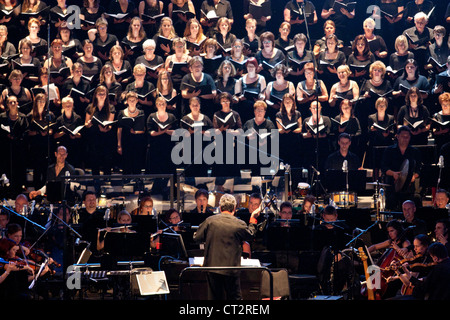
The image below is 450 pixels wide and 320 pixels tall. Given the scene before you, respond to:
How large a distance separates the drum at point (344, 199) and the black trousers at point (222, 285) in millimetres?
3679

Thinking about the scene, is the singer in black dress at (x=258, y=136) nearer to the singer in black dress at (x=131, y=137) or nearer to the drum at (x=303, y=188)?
the drum at (x=303, y=188)

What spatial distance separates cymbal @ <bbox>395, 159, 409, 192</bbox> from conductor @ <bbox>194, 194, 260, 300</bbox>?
4.05 m

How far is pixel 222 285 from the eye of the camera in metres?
6.09

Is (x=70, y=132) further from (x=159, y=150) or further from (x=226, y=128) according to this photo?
(x=226, y=128)

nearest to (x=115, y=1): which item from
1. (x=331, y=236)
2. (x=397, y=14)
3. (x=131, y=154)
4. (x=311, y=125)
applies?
(x=131, y=154)

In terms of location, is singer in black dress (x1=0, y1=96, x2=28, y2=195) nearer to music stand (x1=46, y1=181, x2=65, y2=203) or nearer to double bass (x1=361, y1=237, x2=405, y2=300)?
music stand (x1=46, y1=181, x2=65, y2=203)

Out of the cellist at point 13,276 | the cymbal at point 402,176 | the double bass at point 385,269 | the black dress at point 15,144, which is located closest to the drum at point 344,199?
the cymbal at point 402,176

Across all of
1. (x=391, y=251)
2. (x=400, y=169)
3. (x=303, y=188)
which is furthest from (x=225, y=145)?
(x=391, y=251)

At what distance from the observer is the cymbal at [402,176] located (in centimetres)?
962

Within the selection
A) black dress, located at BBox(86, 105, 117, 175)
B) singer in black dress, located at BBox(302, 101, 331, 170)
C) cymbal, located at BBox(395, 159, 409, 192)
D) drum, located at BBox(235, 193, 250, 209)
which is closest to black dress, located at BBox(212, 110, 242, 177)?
singer in black dress, located at BBox(302, 101, 331, 170)

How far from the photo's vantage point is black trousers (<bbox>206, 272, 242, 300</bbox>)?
6.04 m

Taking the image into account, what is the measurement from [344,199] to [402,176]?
886mm

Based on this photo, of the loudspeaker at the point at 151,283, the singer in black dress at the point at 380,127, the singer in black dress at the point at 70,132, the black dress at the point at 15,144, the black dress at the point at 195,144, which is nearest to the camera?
the loudspeaker at the point at 151,283

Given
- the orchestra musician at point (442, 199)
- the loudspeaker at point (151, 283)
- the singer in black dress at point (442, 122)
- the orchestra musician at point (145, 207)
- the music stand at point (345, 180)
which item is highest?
the singer in black dress at point (442, 122)
